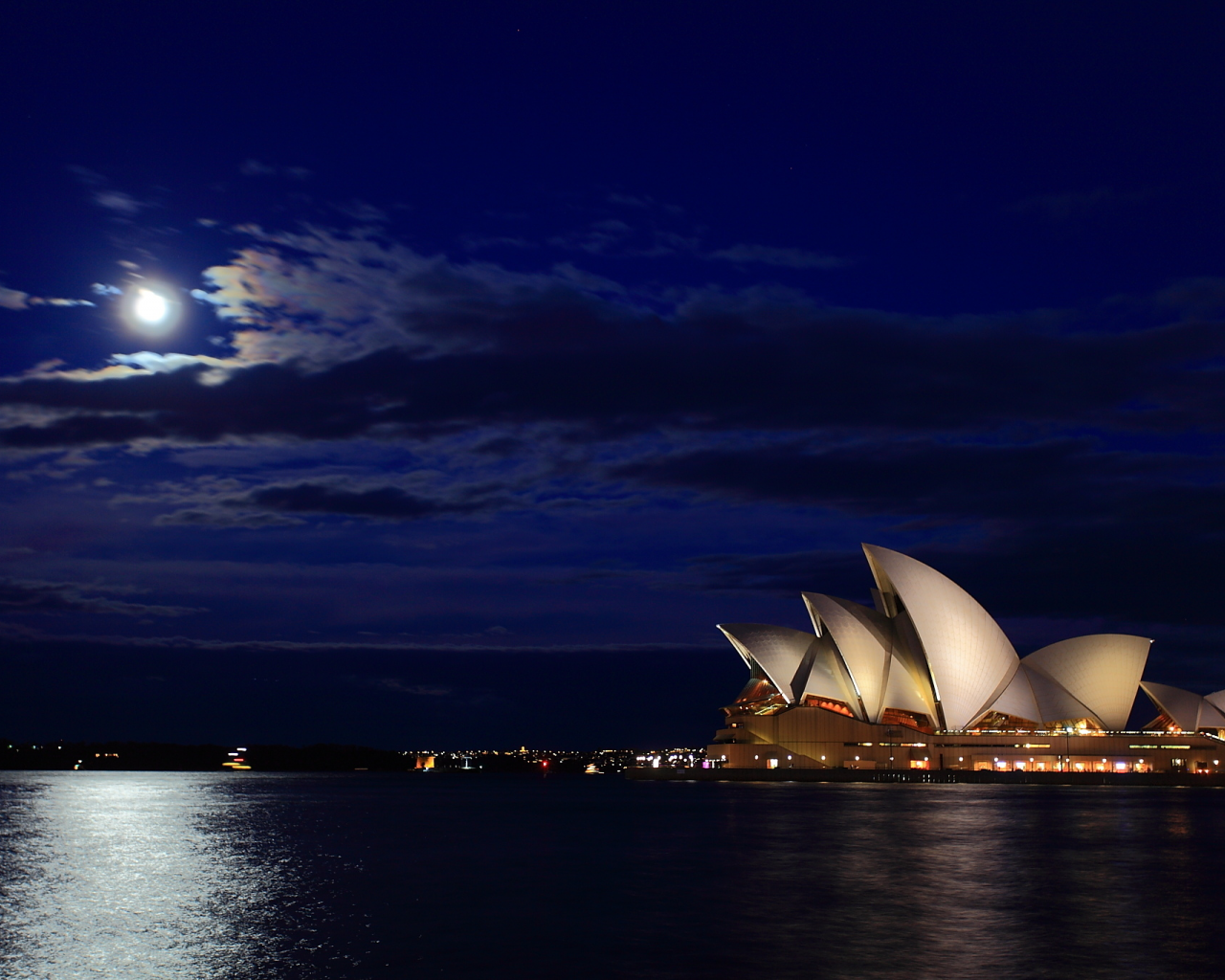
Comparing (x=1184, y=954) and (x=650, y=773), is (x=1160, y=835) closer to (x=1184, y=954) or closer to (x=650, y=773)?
(x=1184, y=954)

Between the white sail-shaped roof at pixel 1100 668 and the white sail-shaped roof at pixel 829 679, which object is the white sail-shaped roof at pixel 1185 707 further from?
the white sail-shaped roof at pixel 829 679

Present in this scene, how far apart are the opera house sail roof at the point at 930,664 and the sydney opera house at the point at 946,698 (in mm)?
96

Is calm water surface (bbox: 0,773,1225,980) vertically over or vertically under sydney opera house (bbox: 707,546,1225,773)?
under

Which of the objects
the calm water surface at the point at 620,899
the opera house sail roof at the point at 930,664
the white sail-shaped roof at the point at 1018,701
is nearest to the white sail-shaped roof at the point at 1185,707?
the opera house sail roof at the point at 930,664

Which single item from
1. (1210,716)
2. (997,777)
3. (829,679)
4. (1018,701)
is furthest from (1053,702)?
(829,679)

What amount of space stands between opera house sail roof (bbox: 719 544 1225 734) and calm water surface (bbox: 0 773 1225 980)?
3419cm

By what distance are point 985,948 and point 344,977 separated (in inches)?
354

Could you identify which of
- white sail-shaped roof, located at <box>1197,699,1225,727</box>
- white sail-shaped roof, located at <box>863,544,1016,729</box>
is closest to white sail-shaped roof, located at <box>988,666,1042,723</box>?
white sail-shaped roof, located at <box>863,544,1016,729</box>

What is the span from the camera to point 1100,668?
8281 centimetres

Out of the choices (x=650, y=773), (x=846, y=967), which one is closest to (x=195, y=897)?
(x=846, y=967)

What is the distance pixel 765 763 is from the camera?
284 feet

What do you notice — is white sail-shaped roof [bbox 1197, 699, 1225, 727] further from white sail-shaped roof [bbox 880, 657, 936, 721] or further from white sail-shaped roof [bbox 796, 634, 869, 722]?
white sail-shaped roof [bbox 796, 634, 869, 722]

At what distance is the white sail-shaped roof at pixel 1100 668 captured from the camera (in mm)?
82688

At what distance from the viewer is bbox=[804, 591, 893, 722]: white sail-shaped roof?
259ft
